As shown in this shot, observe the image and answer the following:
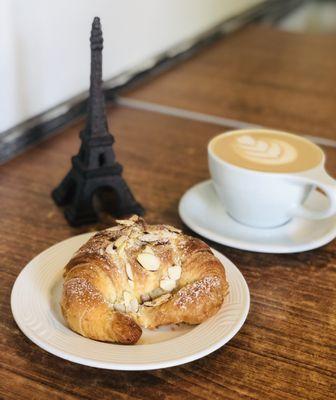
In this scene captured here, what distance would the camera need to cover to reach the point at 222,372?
59cm

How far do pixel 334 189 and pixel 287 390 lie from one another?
29 cm

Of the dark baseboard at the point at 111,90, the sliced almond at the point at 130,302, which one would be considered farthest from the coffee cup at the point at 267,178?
the dark baseboard at the point at 111,90

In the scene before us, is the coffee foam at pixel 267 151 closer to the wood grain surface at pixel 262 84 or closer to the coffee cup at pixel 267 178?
the coffee cup at pixel 267 178

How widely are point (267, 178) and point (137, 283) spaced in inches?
10.0

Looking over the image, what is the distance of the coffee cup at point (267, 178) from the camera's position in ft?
2.57

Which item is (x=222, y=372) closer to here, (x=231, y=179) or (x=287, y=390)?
(x=287, y=390)

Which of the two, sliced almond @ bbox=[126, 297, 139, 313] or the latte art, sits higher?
the latte art

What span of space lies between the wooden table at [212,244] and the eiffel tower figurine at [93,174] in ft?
0.09

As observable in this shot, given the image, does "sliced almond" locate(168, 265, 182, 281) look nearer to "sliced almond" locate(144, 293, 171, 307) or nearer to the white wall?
"sliced almond" locate(144, 293, 171, 307)

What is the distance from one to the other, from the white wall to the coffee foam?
424 millimetres

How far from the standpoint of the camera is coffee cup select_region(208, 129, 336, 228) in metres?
0.78

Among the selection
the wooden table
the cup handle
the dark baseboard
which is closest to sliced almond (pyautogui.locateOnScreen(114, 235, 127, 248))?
the wooden table

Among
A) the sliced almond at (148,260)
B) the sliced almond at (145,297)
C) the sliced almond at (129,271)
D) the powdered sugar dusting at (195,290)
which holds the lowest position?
the sliced almond at (145,297)

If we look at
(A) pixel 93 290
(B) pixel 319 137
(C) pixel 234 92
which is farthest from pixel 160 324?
(C) pixel 234 92
